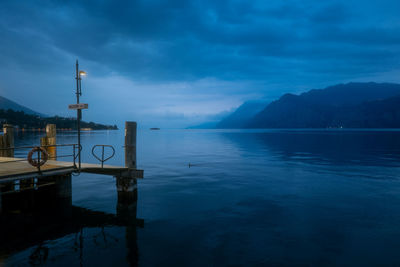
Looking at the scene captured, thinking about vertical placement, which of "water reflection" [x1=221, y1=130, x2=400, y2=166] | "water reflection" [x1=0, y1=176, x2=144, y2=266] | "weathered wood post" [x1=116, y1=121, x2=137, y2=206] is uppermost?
"weathered wood post" [x1=116, y1=121, x2=137, y2=206]

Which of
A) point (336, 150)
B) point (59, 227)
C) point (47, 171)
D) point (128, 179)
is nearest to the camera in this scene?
point (59, 227)

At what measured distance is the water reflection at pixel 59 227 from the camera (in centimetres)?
798

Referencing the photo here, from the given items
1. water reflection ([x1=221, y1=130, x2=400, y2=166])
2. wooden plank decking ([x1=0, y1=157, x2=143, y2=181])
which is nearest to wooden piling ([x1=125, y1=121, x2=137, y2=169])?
wooden plank decking ([x1=0, y1=157, x2=143, y2=181])

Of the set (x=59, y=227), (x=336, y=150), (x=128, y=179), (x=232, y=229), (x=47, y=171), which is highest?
(x=47, y=171)

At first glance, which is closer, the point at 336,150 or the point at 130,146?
the point at 130,146

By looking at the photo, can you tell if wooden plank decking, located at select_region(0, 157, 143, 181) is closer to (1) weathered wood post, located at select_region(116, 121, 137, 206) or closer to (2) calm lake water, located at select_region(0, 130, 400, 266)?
(1) weathered wood post, located at select_region(116, 121, 137, 206)

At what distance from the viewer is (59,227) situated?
34.1 ft

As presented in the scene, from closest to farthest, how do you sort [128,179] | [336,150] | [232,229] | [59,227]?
[232,229], [59,227], [128,179], [336,150]

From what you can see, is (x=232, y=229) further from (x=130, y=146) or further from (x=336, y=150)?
(x=336, y=150)

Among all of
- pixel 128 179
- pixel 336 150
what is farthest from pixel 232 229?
pixel 336 150

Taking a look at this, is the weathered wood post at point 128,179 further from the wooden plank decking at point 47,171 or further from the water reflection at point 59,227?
the wooden plank decking at point 47,171

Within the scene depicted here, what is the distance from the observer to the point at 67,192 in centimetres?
1342

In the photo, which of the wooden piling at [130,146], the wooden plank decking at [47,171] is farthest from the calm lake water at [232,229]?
the wooden piling at [130,146]

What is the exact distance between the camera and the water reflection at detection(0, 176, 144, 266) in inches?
314
